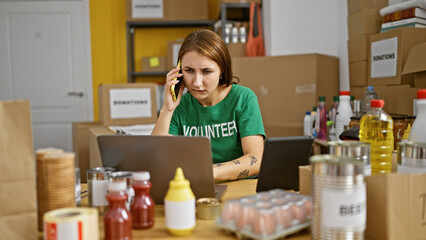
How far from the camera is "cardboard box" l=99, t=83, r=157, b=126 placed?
290cm

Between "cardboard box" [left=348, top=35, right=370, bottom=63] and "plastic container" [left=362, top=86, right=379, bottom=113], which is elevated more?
"cardboard box" [left=348, top=35, right=370, bottom=63]

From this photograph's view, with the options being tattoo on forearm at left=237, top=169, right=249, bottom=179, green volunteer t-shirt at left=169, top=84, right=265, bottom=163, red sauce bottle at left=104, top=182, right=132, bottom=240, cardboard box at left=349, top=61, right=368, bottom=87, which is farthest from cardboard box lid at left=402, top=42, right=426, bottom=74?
red sauce bottle at left=104, top=182, right=132, bottom=240

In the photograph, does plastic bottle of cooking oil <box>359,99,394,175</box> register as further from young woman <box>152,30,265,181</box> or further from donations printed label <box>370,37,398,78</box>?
donations printed label <box>370,37,398,78</box>

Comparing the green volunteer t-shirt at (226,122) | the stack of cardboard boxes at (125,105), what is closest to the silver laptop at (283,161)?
the green volunteer t-shirt at (226,122)

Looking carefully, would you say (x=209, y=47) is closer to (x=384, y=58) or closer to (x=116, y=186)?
(x=116, y=186)

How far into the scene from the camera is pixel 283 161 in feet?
3.46

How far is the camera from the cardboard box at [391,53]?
2.12 meters

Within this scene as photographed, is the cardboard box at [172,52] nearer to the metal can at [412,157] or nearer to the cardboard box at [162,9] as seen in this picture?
the cardboard box at [162,9]

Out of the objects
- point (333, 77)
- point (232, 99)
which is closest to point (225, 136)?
point (232, 99)

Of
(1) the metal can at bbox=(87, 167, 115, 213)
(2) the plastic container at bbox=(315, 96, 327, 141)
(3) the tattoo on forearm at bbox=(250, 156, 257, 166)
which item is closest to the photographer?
(1) the metal can at bbox=(87, 167, 115, 213)

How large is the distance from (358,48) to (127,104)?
1.69 metres

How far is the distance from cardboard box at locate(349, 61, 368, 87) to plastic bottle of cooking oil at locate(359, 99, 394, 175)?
1602mm

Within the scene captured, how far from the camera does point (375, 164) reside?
0.97 metres

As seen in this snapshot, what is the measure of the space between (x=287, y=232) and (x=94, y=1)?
4144 millimetres
